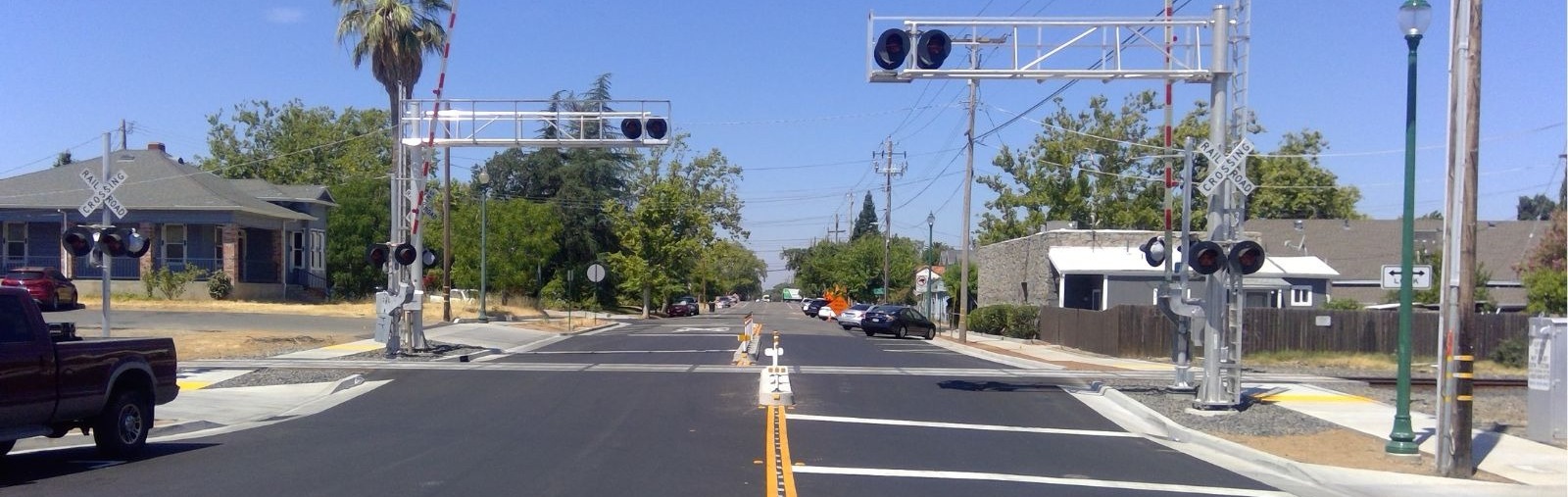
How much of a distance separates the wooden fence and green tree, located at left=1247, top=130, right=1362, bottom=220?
35995 millimetres

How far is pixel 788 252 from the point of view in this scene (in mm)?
173375

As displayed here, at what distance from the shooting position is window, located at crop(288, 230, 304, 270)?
5216 cm

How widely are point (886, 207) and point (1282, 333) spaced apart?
37143 millimetres

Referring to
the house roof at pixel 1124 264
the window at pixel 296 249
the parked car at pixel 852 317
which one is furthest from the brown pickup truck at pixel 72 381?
the window at pixel 296 249

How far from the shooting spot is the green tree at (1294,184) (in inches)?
2648

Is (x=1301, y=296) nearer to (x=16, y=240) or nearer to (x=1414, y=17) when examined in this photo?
(x=1414, y=17)

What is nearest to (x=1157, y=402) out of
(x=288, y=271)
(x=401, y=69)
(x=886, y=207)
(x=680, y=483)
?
(x=680, y=483)

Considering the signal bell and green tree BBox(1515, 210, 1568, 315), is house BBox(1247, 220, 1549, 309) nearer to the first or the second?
green tree BBox(1515, 210, 1568, 315)

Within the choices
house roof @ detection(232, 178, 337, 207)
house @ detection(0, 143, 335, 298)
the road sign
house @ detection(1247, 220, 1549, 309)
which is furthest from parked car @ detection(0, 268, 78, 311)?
house @ detection(1247, 220, 1549, 309)

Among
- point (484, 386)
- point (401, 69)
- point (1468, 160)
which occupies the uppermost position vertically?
point (401, 69)

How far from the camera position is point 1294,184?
2692 inches

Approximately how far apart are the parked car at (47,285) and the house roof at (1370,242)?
144ft

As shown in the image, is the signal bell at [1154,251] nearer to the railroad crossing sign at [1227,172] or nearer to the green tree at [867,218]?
the railroad crossing sign at [1227,172]

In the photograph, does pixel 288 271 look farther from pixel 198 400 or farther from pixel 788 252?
pixel 788 252
